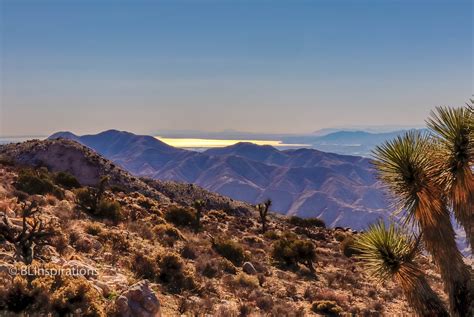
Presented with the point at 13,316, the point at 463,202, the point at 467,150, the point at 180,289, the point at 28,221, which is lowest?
the point at 180,289

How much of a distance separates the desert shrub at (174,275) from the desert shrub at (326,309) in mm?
5092

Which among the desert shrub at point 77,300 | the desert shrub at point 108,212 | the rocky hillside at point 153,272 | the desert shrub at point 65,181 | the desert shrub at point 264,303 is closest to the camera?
the desert shrub at point 77,300

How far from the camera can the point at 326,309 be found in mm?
13938

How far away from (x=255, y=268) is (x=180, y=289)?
6.94 m

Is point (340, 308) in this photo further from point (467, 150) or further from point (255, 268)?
point (467, 150)

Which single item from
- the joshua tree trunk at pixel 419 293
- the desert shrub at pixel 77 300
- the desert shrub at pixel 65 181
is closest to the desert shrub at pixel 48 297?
the desert shrub at pixel 77 300

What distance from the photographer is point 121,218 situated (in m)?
19.9

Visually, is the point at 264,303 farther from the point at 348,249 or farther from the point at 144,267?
the point at 348,249

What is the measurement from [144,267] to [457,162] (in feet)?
33.9

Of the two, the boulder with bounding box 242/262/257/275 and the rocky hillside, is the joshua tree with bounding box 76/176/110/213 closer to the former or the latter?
the rocky hillside

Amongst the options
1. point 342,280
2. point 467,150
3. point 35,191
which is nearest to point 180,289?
point 467,150

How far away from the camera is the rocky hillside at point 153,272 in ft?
26.3

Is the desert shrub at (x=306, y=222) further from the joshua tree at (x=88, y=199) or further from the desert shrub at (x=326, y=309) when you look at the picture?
the desert shrub at (x=326, y=309)

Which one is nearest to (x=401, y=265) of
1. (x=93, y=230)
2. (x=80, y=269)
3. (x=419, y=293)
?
(x=419, y=293)
